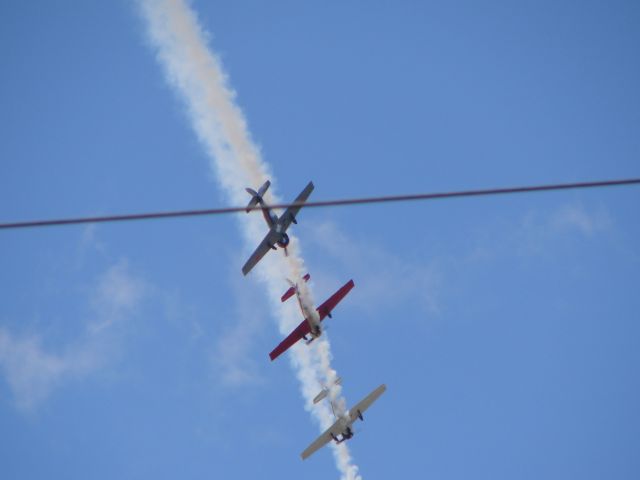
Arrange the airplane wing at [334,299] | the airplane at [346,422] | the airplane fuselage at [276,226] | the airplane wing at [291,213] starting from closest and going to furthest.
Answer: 1. the airplane wing at [291,213]
2. the airplane fuselage at [276,226]
3. the airplane wing at [334,299]
4. the airplane at [346,422]

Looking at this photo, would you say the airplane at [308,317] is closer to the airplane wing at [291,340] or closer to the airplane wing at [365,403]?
the airplane wing at [291,340]

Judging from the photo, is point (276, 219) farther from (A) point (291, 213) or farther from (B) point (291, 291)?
(B) point (291, 291)

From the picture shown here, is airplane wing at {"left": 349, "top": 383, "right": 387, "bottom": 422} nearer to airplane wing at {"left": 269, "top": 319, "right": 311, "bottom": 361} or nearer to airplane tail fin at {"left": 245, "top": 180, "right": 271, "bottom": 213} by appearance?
airplane wing at {"left": 269, "top": 319, "right": 311, "bottom": 361}

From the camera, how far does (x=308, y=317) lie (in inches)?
1670

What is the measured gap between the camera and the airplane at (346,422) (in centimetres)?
4784

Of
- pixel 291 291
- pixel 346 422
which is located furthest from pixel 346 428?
pixel 291 291

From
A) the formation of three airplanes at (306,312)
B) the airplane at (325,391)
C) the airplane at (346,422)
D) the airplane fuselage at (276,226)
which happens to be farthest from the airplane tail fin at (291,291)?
the airplane at (346,422)

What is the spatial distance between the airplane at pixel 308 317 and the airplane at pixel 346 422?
19.8ft

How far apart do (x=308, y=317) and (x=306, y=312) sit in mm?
354

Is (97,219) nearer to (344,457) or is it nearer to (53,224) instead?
(53,224)

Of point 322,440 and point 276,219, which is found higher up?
point 276,219

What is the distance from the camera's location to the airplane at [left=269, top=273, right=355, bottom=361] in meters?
42.4

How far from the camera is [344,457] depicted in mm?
48438

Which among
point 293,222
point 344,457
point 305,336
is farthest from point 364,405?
point 293,222
